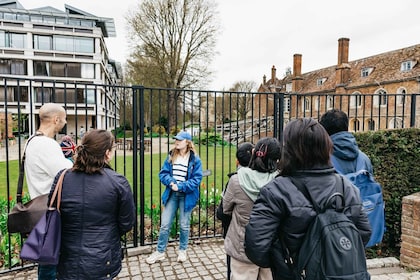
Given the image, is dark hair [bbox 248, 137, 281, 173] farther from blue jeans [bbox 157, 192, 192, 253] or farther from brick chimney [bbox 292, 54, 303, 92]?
brick chimney [bbox 292, 54, 303, 92]

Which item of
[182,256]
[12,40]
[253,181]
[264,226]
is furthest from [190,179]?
[12,40]

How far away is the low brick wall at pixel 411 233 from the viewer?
12.1 feet

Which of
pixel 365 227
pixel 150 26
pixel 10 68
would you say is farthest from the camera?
pixel 10 68

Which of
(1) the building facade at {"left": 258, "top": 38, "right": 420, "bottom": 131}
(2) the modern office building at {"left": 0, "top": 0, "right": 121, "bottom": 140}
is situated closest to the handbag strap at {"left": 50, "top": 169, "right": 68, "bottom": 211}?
(1) the building facade at {"left": 258, "top": 38, "right": 420, "bottom": 131}

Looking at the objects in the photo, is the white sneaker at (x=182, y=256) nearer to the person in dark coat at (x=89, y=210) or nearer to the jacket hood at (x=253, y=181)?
Answer: the person in dark coat at (x=89, y=210)

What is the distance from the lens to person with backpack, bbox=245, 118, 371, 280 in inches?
64.2

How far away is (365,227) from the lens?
1.88m

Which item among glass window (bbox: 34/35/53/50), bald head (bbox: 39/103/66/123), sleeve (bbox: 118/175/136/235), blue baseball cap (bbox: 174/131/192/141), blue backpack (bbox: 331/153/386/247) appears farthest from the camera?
glass window (bbox: 34/35/53/50)

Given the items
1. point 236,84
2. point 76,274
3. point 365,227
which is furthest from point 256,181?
point 236,84

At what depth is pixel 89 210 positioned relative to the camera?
2.10 metres

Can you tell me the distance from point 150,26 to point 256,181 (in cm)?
2758

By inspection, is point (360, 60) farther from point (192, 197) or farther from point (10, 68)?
point (10, 68)

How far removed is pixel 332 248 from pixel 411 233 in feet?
10.0

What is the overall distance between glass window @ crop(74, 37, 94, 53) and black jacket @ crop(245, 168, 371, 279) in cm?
4315
